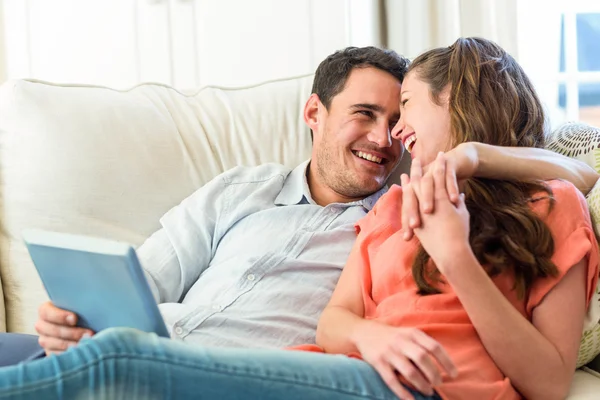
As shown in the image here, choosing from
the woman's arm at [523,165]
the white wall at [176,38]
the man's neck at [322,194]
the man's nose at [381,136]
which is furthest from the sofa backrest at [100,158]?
the white wall at [176,38]

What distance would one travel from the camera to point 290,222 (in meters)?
1.62

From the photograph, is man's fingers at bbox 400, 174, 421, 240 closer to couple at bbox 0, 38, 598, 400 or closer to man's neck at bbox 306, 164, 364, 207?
couple at bbox 0, 38, 598, 400

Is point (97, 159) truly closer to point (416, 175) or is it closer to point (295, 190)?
point (295, 190)

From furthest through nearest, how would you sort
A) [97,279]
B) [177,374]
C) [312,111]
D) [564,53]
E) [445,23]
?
[564,53]
[445,23]
[312,111]
[97,279]
[177,374]

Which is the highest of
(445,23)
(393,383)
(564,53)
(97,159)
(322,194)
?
(445,23)

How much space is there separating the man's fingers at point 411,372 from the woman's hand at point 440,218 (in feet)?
0.48

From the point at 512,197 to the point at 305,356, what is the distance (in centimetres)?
45

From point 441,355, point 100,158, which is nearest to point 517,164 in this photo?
point 441,355

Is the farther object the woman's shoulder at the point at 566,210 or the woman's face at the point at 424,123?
the woman's face at the point at 424,123

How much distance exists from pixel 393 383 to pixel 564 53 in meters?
2.08

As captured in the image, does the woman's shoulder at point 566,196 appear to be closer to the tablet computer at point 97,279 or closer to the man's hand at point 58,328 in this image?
the tablet computer at point 97,279

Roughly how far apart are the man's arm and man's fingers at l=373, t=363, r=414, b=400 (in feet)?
1.06

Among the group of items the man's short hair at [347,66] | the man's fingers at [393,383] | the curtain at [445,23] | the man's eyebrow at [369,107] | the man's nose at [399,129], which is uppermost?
the curtain at [445,23]

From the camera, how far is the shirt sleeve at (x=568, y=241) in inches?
45.7
